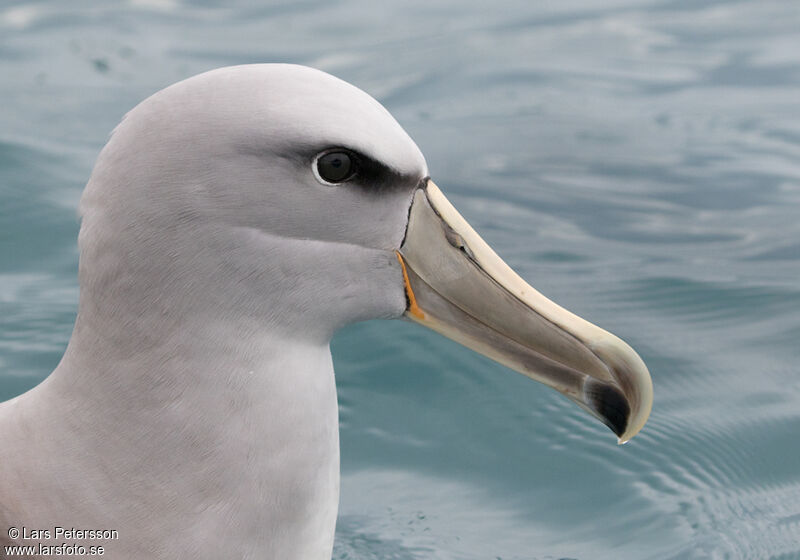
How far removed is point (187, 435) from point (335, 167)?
65 cm

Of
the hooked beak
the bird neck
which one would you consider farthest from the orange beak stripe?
the bird neck

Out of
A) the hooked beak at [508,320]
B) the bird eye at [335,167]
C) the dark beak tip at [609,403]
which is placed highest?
the bird eye at [335,167]

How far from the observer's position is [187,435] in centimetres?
258

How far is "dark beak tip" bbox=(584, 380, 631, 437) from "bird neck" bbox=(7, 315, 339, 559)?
59 cm

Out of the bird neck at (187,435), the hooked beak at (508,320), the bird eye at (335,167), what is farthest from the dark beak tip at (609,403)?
the bird eye at (335,167)

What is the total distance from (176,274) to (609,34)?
684cm

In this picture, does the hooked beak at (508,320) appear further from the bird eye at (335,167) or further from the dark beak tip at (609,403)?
the bird eye at (335,167)

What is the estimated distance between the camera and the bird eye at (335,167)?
2.50 meters

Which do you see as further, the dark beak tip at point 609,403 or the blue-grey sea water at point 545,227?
the blue-grey sea water at point 545,227

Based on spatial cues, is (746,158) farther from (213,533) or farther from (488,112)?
(213,533)

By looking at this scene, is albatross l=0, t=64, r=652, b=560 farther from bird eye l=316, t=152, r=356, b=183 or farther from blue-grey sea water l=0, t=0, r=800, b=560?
blue-grey sea water l=0, t=0, r=800, b=560

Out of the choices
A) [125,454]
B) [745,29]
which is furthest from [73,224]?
[745,29]

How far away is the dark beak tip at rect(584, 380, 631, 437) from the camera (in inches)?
106

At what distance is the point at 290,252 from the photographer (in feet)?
8.34
